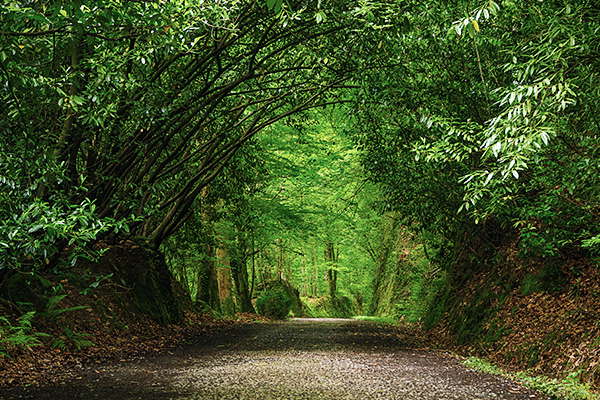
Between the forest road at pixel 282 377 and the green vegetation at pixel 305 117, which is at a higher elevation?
the green vegetation at pixel 305 117

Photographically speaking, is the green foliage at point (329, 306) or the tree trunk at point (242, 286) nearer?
the tree trunk at point (242, 286)

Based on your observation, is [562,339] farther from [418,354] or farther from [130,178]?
[130,178]

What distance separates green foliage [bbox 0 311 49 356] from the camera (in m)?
5.60

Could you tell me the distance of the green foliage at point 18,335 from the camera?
5.60m

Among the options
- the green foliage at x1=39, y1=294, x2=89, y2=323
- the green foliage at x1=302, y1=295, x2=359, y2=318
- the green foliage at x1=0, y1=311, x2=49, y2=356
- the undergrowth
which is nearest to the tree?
the green foliage at x1=0, y1=311, x2=49, y2=356

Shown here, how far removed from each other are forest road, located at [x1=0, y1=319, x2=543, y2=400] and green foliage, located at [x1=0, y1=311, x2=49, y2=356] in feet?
2.51

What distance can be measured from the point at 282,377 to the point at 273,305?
14821mm

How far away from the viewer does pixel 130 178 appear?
903cm

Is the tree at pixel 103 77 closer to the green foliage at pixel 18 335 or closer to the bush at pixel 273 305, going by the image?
the green foliage at pixel 18 335

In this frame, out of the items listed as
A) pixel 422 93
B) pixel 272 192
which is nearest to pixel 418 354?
pixel 422 93

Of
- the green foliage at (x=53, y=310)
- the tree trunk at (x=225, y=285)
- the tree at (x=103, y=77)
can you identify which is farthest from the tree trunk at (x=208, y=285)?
the green foliage at (x=53, y=310)

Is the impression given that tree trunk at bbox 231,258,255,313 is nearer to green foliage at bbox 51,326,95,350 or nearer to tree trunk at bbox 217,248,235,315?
tree trunk at bbox 217,248,235,315

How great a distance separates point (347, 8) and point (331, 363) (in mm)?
5688

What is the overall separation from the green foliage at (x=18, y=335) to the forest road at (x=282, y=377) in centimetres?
77
